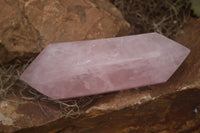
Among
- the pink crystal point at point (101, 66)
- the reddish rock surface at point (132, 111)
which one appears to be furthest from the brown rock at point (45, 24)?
the reddish rock surface at point (132, 111)

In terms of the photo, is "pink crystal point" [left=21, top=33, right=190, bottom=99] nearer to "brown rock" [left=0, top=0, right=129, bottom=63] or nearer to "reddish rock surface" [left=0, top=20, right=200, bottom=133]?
"reddish rock surface" [left=0, top=20, right=200, bottom=133]

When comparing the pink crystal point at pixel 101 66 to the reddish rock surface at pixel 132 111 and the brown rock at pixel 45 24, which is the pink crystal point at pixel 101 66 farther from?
the brown rock at pixel 45 24

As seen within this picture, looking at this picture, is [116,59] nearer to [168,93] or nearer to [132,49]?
[132,49]

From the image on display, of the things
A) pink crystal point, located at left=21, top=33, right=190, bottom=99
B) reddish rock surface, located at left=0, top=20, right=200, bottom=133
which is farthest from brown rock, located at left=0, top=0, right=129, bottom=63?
reddish rock surface, located at left=0, top=20, right=200, bottom=133

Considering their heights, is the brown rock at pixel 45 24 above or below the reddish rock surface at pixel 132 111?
above

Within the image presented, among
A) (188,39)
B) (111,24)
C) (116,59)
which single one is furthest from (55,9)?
(188,39)

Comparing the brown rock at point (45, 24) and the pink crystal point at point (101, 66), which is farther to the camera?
the brown rock at point (45, 24)
